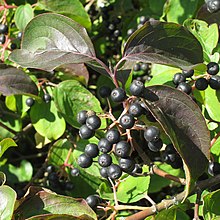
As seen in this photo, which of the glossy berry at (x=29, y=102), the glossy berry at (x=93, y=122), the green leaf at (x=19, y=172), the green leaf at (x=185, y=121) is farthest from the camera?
the green leaf at (x=19, y=172)

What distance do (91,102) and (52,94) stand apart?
1.17 ft

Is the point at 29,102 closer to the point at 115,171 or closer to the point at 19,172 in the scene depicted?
the point at 19,172

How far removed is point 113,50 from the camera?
3.08 metres

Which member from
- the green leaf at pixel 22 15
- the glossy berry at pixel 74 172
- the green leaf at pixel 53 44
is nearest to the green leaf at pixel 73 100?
the glossy berry at pixel 74 172

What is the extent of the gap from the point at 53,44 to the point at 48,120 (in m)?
0.78

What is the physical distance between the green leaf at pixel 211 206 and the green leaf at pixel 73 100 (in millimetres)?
725

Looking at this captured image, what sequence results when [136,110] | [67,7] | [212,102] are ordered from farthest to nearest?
[67,7] → [212,102] → [136,110]

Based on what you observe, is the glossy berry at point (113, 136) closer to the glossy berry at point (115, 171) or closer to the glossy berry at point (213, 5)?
the glossy berry at point (115, 171)

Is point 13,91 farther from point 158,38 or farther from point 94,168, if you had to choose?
point 158,38

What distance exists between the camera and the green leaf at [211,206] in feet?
5.65

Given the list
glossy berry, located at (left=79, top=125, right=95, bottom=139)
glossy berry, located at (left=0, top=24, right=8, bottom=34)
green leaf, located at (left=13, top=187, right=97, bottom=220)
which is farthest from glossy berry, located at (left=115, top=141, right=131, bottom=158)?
glossy berry, located at (left=0, top=24, right=8, bottom=34)

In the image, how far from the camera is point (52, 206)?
1.76 m

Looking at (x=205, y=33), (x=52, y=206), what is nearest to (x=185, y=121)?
(x=52, y=206)

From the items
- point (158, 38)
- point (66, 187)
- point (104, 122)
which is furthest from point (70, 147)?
point (158, 38)
